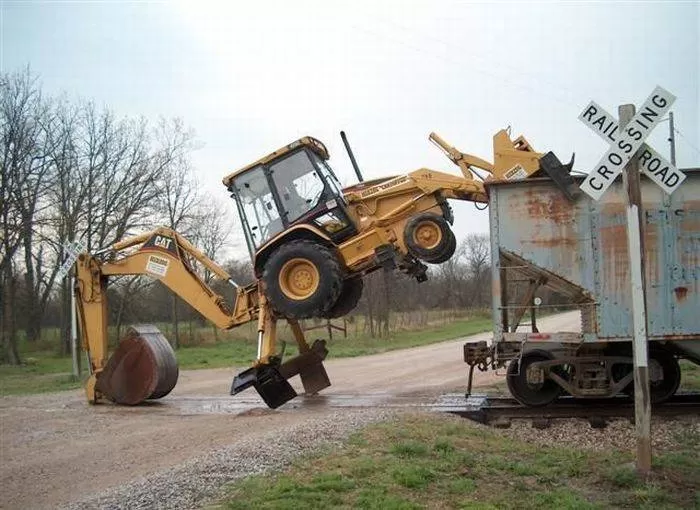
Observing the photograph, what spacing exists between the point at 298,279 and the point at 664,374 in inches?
235

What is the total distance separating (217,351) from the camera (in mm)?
30469

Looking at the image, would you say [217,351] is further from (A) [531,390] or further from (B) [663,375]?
(B) [663,375]

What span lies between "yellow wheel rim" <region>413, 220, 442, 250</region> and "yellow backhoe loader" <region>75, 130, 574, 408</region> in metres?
0.02

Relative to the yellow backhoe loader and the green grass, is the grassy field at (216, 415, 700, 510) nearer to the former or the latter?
the yellow backhoe loader

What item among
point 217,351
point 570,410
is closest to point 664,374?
point 570,410

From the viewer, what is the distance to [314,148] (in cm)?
1276

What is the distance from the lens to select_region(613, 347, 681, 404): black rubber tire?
10.3 m

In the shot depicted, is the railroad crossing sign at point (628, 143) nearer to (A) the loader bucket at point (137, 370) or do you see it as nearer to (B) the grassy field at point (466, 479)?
(B) the grassy field at point (466, 479)

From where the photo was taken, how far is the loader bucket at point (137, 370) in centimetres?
1391

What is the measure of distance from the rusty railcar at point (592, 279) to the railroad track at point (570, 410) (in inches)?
11.9

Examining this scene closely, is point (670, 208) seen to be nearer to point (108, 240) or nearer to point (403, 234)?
point (403, 234)

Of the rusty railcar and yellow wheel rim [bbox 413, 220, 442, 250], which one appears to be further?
yellow wheel rim [bbox 413, 220, 442, 250]

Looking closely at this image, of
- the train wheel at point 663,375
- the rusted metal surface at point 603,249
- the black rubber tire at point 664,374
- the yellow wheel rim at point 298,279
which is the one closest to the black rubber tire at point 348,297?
the yellow wheel rim at point 298,279

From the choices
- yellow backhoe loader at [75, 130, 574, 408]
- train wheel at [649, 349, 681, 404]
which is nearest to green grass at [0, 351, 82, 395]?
yellow backhoe loader at [75, 130, 574, 408]
